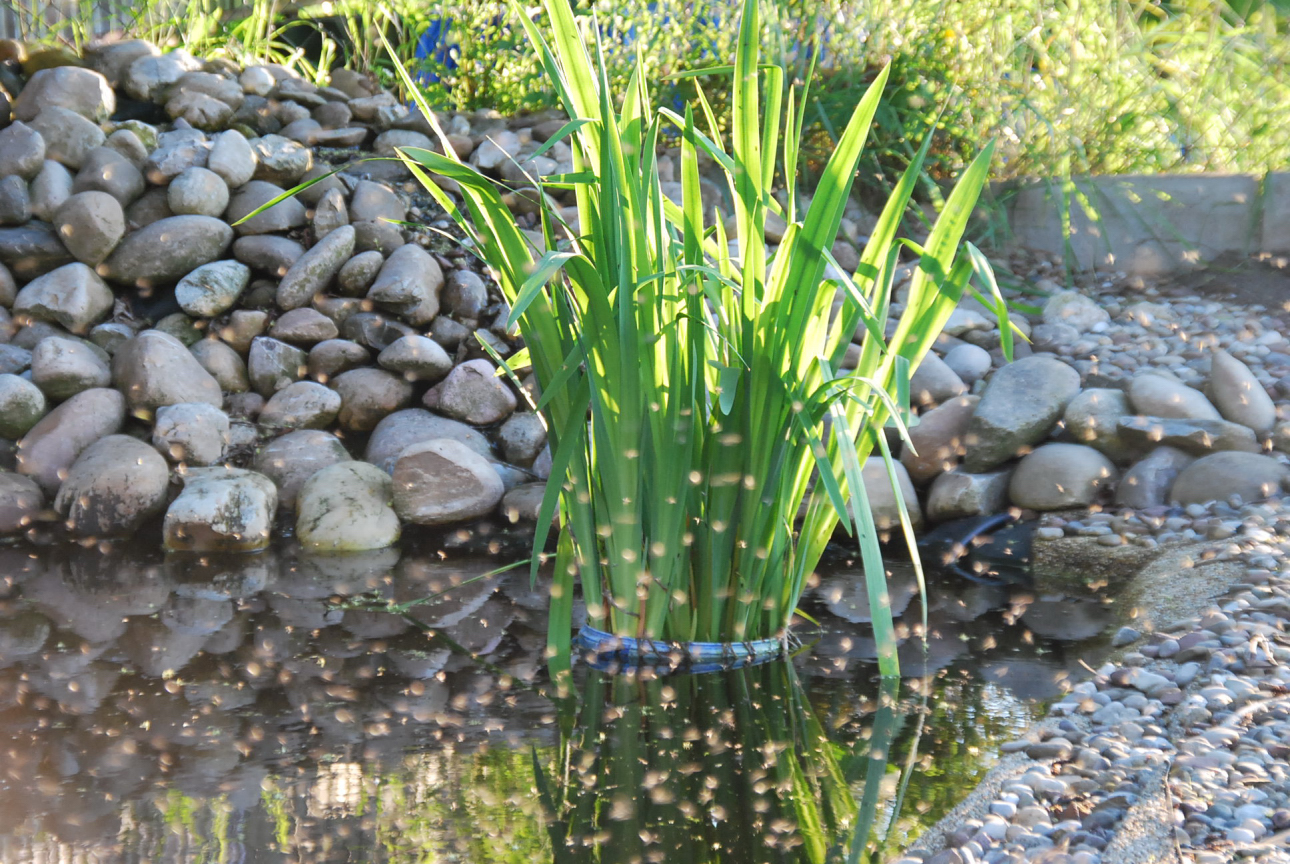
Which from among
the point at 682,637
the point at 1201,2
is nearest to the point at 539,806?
the point at 682,637

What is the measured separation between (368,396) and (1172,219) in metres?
3.11

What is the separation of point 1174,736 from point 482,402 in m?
2.36

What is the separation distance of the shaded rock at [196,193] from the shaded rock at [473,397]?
44.9 inches

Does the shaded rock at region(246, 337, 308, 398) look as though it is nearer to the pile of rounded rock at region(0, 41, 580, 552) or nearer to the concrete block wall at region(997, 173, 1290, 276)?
the pile of rounded rock at region(0, 41, 580, 552)

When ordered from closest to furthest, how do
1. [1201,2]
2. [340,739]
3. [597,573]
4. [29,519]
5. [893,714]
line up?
[340,739] → [893,714] → [597,573] → [29,519] → [1201,2]

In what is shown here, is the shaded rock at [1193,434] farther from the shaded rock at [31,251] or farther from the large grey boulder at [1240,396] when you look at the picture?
the shaded rock at [31,251]

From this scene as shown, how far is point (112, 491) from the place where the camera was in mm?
2781

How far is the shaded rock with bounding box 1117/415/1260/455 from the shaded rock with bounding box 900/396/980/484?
16.4 inches

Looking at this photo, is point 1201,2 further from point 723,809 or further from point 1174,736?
point 723,809

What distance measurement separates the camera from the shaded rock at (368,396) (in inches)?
130

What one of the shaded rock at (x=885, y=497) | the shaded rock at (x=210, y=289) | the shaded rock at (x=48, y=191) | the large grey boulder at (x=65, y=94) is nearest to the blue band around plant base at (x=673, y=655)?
the shaded rock at (x=885, y=497)

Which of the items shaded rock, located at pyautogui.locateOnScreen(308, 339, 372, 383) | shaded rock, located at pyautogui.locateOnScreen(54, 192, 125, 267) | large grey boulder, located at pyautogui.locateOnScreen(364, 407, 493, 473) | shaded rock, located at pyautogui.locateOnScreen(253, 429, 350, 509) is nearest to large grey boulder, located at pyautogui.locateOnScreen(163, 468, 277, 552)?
shaded rock, located at pyautogui.locateOnScreen(253, 429, 350, 509)

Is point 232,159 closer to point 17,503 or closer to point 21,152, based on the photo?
point 21,152

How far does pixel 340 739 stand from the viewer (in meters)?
1.46
